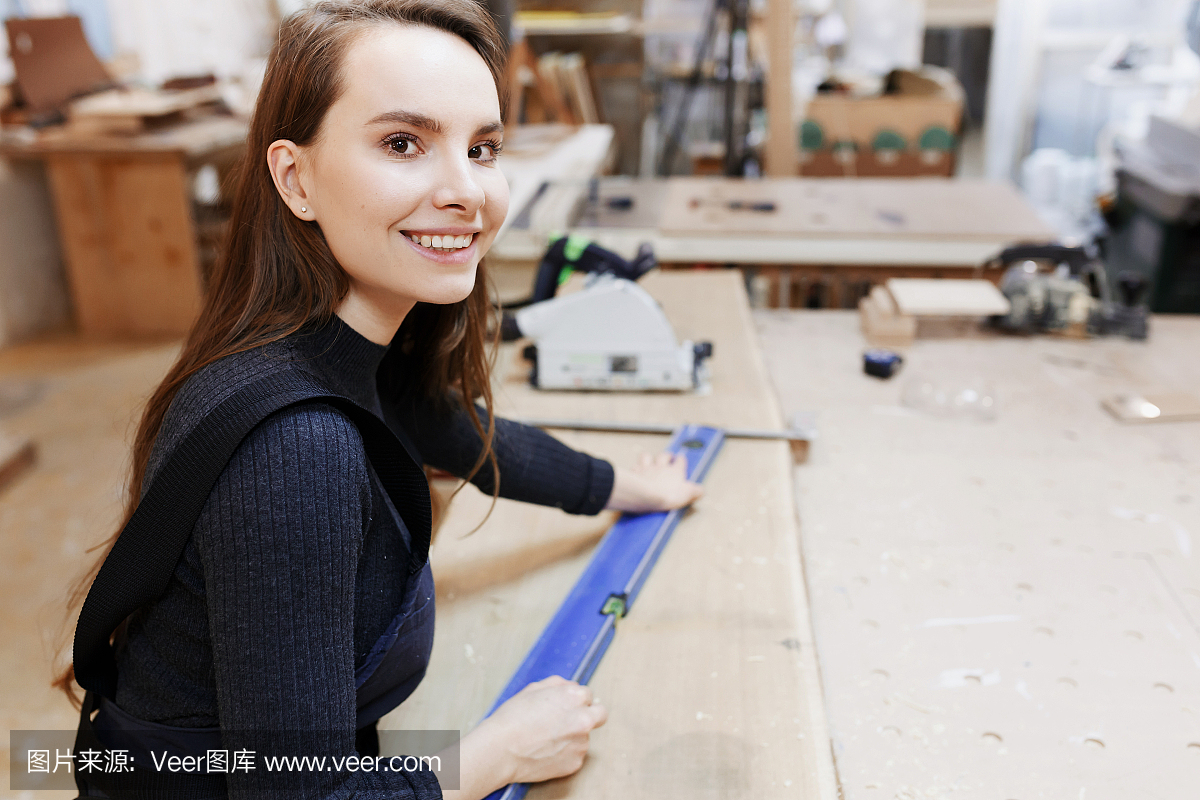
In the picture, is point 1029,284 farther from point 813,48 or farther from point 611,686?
point 813,48

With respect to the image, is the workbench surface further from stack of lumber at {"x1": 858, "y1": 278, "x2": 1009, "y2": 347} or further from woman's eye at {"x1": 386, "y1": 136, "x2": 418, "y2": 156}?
woman's eye at {"x1": 386, "y1": 136, "x2": 418, "y2": 156}

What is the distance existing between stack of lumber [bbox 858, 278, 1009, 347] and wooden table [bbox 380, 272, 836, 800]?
0.54 metres

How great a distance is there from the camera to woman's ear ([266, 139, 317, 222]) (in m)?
0.72

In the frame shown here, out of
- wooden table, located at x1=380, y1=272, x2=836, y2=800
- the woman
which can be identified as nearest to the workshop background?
wooden table, located at x1=380, y1=272, x2=836, y2=800

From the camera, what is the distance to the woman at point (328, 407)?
64 cm

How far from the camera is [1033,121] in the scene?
5.16 metres

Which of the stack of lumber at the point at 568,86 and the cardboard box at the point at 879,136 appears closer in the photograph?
the cardboard box at the point at 879,136

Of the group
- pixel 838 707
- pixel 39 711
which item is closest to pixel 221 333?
pixel 838 707

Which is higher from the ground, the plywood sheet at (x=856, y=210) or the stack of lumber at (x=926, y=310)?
the plywood sheet at (x=856, y=210)

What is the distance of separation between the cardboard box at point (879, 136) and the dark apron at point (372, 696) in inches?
129

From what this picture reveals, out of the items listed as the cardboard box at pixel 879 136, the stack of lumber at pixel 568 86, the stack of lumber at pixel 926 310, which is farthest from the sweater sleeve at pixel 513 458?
the stack of lumber at pixel 568 86

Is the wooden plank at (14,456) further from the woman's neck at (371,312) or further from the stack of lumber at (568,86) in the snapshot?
the stack of lumber at (568,86)

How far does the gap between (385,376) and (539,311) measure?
1.72 ft

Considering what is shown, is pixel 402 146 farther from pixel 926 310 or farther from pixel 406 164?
pixel 926 310
